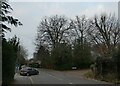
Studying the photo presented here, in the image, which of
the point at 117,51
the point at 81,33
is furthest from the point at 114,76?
the point at 81,33

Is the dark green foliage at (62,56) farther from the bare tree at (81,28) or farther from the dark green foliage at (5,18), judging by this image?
the dark green foliage at (5,18)

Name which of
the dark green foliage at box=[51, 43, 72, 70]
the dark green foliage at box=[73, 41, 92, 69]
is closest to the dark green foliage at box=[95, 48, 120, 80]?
the dark green foliage at box=[73, 41, 92, 69]

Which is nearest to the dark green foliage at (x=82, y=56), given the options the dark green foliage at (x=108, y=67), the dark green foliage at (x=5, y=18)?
the dark green foliage at (x=108, y=67)

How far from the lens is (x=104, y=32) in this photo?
3039 inches

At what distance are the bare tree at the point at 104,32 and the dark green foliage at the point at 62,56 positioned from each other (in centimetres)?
811

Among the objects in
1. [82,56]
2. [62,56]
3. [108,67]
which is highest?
[62,56]

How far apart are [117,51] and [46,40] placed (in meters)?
52.2

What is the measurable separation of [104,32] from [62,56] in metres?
14.4

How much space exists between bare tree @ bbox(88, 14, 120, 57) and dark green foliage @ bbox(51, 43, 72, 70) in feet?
26.6

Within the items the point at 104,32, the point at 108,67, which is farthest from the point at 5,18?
the point at 104,32

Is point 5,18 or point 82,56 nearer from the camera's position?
point 5,18

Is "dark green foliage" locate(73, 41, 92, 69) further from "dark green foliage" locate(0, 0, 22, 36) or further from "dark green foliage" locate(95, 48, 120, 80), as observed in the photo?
"dark green foliage" locate(0, 0, 22, 36)

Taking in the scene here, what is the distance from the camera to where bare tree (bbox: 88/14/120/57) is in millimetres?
75688

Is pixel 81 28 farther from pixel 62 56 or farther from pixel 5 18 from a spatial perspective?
pixel 5 18
